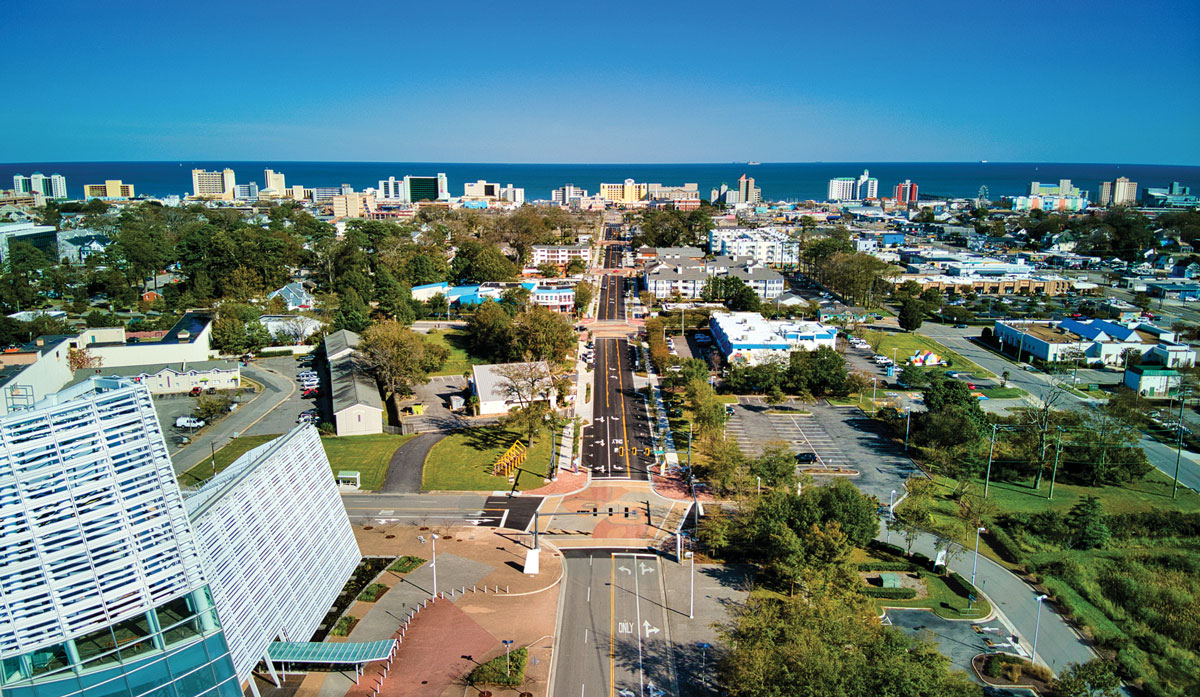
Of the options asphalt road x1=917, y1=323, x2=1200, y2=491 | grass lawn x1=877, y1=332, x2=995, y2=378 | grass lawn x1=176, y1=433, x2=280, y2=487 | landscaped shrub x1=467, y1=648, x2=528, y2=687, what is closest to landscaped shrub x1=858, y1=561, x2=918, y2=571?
landscaped shrub x1=467, y1=648, x2=528, y2=687

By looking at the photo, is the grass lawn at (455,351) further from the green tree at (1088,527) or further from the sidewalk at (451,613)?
the green tree at (1088,527)

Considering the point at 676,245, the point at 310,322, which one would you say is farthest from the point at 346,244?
the point at 676,245

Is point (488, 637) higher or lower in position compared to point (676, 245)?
lower

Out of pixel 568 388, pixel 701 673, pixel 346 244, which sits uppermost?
pixel 346 244

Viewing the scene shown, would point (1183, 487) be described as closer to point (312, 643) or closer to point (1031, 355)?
point (1031, 355)

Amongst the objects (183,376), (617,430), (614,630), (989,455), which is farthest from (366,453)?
(989,455)

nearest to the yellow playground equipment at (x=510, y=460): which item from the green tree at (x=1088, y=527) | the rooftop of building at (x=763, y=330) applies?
the rooftop of building at (x=763, y=330)

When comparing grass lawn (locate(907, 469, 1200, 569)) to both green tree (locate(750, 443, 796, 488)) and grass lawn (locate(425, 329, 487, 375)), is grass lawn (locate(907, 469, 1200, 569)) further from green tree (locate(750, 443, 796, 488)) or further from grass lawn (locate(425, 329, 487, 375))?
grass lawn (locate(425, 329, 487, 375))
